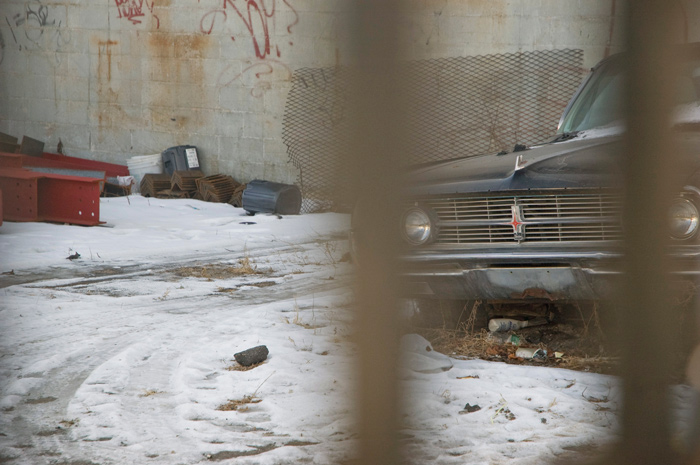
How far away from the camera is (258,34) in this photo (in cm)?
1086

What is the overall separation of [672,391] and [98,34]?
11958mm

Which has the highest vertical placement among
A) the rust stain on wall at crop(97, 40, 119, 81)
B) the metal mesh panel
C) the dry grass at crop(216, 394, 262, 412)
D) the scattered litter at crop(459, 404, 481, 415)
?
the rust stain on wall at crop(97, 40, 119, 81)

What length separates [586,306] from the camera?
14.0ft

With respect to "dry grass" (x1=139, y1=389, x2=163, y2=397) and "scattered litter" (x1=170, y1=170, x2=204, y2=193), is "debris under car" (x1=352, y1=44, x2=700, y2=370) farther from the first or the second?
"scattered litter" (x1=170, y1=170, x2=204, y2=193)

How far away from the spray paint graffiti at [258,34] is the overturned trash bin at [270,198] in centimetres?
168

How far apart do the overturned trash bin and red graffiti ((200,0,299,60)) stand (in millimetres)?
2119

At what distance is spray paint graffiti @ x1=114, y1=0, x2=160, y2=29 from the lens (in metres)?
11.3

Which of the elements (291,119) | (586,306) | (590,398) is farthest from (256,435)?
(291,119)

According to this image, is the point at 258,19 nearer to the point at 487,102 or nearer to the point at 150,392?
the point at 487,102

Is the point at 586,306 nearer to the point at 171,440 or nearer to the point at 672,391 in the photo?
the point at 171,440

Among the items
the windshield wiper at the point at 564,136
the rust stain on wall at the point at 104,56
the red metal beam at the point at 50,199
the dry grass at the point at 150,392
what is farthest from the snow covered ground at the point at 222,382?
the rust stain on wall at the point at 104,56

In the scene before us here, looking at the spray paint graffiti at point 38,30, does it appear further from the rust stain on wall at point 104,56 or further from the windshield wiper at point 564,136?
the windshield wiper at point 564,136

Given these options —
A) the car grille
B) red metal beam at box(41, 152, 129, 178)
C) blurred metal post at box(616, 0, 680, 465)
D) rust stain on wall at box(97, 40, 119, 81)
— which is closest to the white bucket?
red metal beam at box(41, 152, 129, 178)

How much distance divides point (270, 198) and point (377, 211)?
9304 mm
